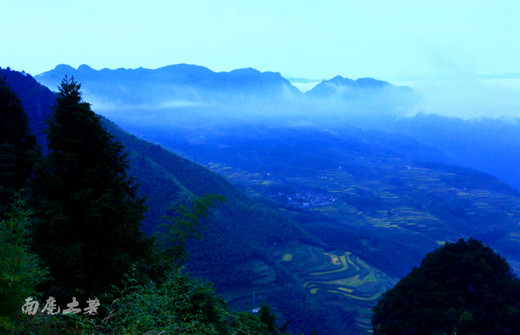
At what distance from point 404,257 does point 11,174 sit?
434ft

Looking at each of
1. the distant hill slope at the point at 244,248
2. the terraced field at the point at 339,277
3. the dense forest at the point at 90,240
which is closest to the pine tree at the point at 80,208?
the dense forest at the point at 90,240

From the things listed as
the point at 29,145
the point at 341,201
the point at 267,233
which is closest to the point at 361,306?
the point at 267,233

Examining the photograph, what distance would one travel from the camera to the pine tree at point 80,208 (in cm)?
944

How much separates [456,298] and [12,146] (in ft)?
108

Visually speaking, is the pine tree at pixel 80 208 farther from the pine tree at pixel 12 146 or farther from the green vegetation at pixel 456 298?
the green vegetation at pixel 456 298

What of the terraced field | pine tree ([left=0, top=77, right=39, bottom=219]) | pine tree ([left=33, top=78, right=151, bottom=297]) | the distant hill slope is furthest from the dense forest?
the terraced field

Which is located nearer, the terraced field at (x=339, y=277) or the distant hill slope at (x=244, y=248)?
the distant hill slope at (x=244, y=248)

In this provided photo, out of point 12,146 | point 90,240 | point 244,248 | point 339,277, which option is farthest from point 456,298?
point 339,277

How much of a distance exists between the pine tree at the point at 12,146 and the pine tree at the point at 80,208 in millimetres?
3762

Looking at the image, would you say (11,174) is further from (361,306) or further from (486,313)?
(361,306)

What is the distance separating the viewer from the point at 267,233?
363 ft

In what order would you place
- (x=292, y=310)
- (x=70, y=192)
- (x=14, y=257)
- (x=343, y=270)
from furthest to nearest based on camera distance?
(x=343, y=270) < (x=292, y=310) < (x=70, y=192) < (x=14, y=257)

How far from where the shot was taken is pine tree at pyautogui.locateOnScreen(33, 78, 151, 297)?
9438 millimetres

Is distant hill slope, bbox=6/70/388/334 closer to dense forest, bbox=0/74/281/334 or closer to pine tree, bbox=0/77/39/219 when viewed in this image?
pine tree, bbox=0/77/39/219
